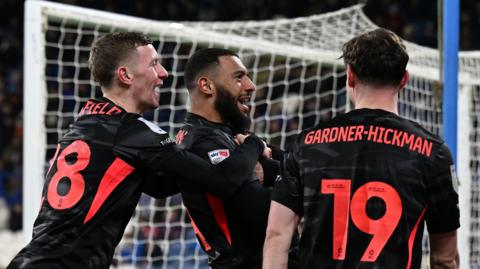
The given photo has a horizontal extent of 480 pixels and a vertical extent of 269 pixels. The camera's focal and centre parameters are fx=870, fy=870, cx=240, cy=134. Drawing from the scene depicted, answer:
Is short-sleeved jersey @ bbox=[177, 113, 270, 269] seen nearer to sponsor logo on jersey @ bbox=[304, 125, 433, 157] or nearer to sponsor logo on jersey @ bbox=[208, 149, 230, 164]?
sponsor logo on jersey @ bbox=[208, 149, 230, 164]

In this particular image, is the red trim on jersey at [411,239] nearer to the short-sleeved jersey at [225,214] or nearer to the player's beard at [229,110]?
the short-sleeved jersey at [225,214]

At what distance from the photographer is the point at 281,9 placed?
52.1ft

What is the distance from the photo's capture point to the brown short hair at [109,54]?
3631 mm

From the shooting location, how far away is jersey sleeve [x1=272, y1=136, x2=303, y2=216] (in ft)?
9.73

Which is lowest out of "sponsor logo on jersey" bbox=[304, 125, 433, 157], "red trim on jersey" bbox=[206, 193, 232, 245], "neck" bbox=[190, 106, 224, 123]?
"red trim on jersey" bbox=[206, 193, 232, 245]

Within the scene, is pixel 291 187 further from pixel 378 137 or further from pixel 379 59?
pixel 379 59

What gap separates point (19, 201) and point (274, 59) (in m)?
7.69

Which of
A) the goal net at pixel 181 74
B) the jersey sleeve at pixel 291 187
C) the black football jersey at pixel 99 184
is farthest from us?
the goal net at pixel 181 74

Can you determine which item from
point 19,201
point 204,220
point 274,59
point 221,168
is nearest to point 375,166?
point 221,168

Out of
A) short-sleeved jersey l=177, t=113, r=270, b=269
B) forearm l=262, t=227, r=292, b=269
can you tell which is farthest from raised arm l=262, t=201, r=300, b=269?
short-sleeved jersey l=177, t=113, r=270, b=269

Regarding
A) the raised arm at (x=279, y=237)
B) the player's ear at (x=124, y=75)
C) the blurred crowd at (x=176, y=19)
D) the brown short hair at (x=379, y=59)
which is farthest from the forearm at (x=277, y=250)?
the blurred crowd at (x=176, y=19)

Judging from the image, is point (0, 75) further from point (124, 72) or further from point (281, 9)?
point (124, 72)

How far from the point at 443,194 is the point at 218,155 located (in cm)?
104

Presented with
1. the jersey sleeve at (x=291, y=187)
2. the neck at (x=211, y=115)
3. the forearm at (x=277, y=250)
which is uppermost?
the neck at (x=211, y=115)
